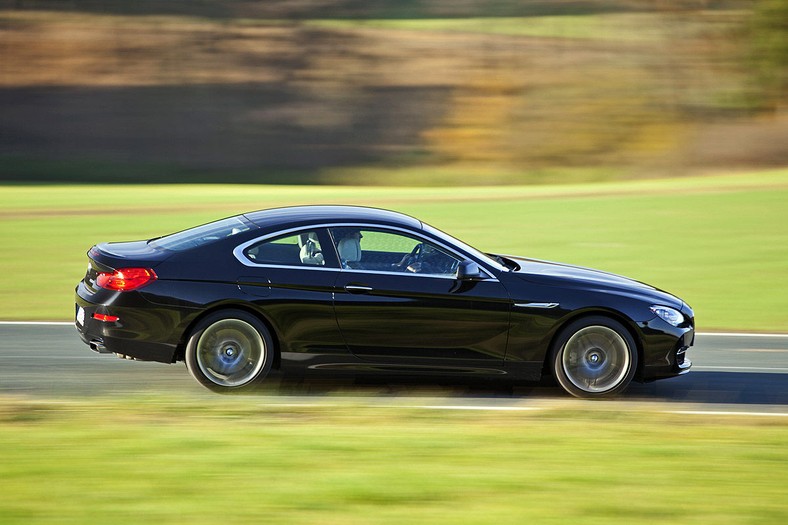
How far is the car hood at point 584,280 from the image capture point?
27.1 ft

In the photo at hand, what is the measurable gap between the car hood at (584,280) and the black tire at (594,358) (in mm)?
281

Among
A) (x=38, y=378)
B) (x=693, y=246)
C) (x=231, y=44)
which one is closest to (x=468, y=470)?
(x=38, y=378)

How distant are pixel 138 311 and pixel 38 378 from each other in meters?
1.34

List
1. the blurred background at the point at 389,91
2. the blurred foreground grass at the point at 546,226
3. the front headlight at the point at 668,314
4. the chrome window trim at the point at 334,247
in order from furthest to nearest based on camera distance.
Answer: the blurred background at the point at 389,91 < the blurred foreground grass at the point at 546,226 < the front headlight at the point at 668,314 < the chrome window trim at the point at 334,247

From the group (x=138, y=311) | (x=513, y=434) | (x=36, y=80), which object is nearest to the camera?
(x=513, y=434)

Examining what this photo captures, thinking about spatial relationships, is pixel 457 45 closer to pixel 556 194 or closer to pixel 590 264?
pixel 556 194

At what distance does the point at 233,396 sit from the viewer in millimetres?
7992

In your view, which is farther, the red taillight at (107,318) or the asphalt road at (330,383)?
the asphalt road at (330,383)

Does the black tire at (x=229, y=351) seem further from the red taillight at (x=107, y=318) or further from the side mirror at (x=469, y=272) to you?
the side mirror at (x=469, y=272)

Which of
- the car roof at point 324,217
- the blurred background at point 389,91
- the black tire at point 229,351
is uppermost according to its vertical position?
the blurred background at point 389,91

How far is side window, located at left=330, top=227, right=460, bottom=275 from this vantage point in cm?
813

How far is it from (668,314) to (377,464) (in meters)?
3.22

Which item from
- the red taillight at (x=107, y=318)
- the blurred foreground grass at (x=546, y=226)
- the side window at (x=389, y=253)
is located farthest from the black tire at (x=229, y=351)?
the blurred foreground grass at (x=546, y=226)

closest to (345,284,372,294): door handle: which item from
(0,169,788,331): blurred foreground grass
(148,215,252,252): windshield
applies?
(148,215,252,252): windshield
